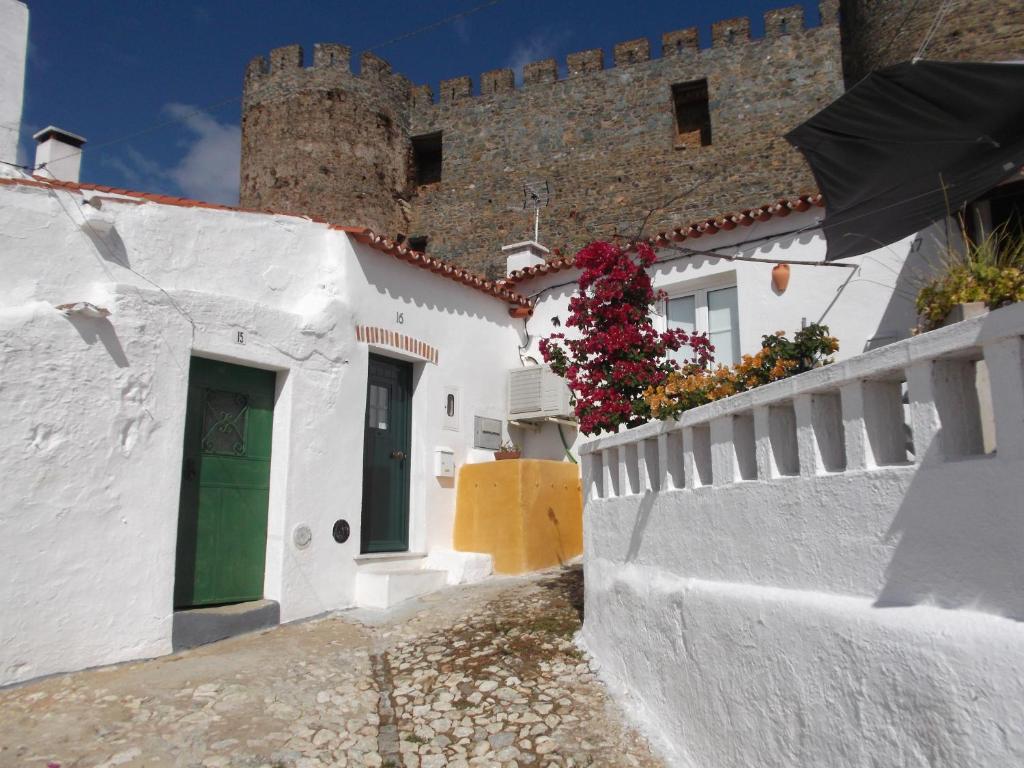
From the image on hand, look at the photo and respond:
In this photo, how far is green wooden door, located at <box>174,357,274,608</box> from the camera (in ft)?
20.7

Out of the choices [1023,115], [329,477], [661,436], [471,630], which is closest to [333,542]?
[329,477]

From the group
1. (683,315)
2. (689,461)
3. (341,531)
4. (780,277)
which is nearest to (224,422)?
(341,531)

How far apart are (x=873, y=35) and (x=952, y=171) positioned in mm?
12800

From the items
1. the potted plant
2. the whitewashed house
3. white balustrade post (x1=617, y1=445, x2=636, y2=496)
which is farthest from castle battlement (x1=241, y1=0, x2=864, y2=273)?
white balustrade post (x1=617, y1=445, x2=636, y2=496)

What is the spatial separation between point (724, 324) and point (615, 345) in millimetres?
3259

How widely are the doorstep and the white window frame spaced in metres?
5.32

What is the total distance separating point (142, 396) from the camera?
5926 millimetres

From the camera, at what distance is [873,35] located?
15648mm

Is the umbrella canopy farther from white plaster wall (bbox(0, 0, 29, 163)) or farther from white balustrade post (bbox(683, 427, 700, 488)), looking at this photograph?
white plaster wall (bbox(0, 0, 29, 163))

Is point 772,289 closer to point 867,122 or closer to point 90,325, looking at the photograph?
point 867,122

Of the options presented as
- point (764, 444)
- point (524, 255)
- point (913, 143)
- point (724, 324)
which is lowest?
point (764, 444)

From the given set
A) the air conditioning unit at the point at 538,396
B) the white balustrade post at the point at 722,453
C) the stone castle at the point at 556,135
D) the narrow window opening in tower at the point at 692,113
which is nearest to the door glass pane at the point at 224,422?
the air conditioning unit at the point at 538,396

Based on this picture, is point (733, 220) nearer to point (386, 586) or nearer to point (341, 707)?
point (386, 586)

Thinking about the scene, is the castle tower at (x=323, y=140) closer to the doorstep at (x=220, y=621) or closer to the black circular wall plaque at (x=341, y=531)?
the black circular wall plaque at (x=341, y=531)
